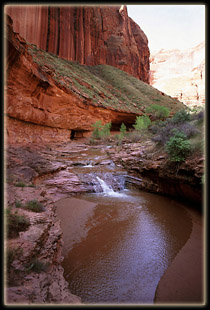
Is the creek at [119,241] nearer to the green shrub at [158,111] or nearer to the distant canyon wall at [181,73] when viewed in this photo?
the green shrub at [158,111]

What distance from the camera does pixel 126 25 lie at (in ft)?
158

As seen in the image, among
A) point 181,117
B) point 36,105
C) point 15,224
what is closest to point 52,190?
point 15,224

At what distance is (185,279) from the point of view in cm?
333

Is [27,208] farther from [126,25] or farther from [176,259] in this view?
[126,25]

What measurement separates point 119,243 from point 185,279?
193 centimetres

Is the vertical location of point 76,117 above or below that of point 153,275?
above

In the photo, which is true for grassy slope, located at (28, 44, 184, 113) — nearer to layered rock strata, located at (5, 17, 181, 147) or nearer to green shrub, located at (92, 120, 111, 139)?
layered rock strata, located at (5, 17, 181, 147)

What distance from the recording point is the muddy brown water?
3350 mm

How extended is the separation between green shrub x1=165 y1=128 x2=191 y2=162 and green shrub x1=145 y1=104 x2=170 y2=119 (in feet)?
79.6

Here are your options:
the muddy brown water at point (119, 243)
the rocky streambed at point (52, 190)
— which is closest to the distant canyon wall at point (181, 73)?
the rocky streambed at point (52, 190)

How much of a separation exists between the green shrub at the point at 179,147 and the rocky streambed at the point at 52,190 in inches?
15.0

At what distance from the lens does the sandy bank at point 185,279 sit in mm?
2952

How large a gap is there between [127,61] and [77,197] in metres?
46.6

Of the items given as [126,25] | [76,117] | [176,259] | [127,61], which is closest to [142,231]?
[176,259]
